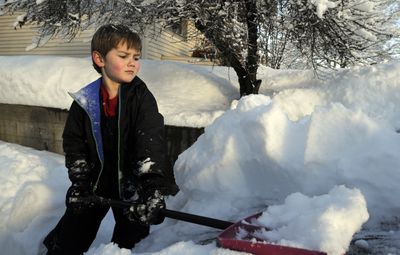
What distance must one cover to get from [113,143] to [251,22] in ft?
13.3

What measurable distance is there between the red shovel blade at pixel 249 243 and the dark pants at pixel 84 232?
2.59 ft

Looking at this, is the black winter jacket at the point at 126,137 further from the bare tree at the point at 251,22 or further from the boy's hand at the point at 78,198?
the bare tree at the point at 251,22

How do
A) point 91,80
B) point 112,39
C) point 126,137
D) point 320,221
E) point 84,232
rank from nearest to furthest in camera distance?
1. point 320,221
2. point 112,39
3. point 126,137
4. point 84,232
5. point 91,80

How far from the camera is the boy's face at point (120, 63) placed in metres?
2.39

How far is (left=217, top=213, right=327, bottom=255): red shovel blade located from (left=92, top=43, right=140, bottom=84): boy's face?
1012 mm

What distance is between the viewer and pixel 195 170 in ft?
8.84

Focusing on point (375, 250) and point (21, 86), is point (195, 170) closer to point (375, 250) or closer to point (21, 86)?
point (375, 250)

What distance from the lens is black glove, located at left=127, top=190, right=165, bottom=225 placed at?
2162mm

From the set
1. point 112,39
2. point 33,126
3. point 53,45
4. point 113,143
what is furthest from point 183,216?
point 53,45

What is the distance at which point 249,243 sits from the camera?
172 centimetres

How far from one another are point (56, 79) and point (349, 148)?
19.0 feet

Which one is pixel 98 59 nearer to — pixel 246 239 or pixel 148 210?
pixel 148 210

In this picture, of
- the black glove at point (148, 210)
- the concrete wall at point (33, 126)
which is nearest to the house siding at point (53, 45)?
the concrete wall at point (33, 126)

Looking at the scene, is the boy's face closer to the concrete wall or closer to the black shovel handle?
the black shovel handle
